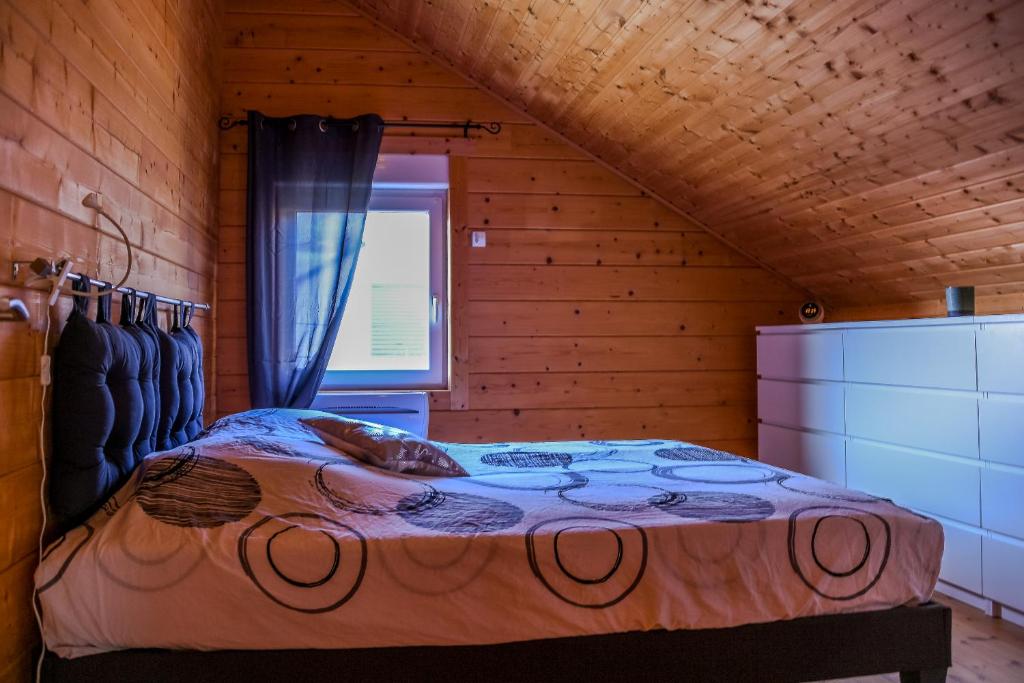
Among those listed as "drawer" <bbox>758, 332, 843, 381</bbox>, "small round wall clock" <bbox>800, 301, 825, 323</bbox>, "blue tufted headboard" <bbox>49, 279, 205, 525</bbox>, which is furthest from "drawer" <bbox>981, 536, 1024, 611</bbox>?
"blue tufted headboard" <bbox>49, 279, 205, 525</bbox>

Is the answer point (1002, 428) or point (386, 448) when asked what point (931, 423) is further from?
point (386, 448)

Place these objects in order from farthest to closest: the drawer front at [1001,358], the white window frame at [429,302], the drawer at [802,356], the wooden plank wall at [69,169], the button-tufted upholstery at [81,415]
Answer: the white window frame at [429,302] → the drawer at [802,356] → the drawer front at [1001,358] → the button-tufted upholstery at [81,415] → the wooden plank wall at [69,169]

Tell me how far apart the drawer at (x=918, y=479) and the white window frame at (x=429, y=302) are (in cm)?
197

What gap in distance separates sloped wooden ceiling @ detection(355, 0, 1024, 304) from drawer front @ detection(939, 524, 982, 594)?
990 mm

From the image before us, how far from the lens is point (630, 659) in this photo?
154 centimetres

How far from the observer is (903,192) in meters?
2.56

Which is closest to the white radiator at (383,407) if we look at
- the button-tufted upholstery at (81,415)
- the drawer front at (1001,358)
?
the button-tufted upholstery at (81,415)

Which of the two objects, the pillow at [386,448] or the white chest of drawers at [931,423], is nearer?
the pillow at [386,448]

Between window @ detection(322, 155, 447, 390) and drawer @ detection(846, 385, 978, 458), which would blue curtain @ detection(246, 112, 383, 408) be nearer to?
window @ detection(322, 155, 447, 390)

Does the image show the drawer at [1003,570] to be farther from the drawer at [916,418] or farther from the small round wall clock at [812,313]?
the small round wall clock at [812,313]

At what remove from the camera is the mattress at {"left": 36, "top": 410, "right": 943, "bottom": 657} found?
144 cm

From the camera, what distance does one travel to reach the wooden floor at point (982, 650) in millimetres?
2020

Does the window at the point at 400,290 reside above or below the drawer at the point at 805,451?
above

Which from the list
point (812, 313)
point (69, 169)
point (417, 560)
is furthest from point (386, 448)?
point (812, 313)
